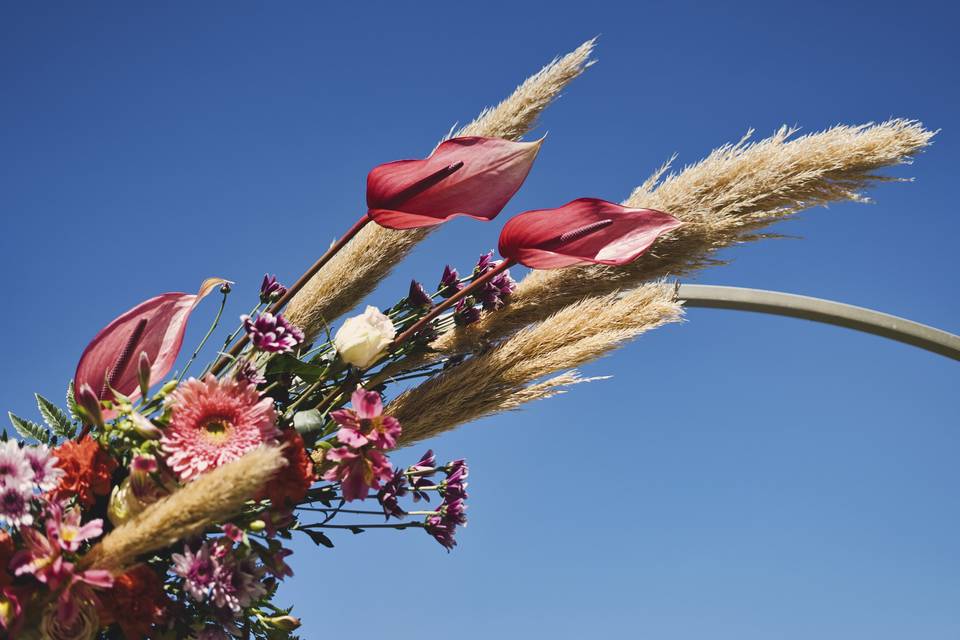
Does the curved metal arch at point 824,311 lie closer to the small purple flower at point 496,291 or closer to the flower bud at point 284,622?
the small purple flower at point 496,291

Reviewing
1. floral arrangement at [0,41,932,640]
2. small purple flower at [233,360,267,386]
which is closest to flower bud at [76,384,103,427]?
floral arrangement at [0,41,932,640]

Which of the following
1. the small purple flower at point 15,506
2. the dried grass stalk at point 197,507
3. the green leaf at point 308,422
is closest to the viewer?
the dried grass stalk at point 197,507

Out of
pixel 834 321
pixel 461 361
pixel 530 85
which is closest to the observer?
pixel 461 361

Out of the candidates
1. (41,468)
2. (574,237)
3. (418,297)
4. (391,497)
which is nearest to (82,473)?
(41,468)

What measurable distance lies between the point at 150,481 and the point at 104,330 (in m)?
0.25

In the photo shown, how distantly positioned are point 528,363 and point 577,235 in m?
0.19

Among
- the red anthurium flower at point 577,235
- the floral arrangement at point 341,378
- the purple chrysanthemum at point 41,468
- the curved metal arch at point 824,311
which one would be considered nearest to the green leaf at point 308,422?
the floral arrangement at point 341,378

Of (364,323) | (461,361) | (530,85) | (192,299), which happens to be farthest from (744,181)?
(192,299)

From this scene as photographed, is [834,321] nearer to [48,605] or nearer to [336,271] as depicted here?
[336,271]

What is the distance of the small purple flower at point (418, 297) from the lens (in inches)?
50.5

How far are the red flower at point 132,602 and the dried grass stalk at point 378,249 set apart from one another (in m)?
0.48

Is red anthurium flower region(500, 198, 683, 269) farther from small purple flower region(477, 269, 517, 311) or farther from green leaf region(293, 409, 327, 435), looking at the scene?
green leaf region(293, 409, 327, 435)

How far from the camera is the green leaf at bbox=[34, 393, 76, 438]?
102cm

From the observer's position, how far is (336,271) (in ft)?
4.25
